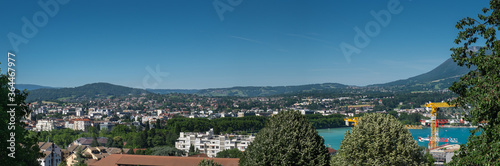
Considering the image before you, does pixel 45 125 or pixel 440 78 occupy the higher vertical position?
pixel 440 78

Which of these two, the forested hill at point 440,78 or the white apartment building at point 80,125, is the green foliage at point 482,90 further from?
the forested hill at point 440,78

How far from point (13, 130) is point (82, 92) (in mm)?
149699

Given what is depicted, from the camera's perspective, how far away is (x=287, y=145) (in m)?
6.50

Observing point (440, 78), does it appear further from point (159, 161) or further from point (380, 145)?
point (380, 145)

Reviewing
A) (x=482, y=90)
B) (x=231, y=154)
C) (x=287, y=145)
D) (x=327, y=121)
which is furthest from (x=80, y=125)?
(x=482, y=90)

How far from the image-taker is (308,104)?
10088cm

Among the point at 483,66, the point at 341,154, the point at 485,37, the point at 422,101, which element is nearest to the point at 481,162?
the point at 483,66

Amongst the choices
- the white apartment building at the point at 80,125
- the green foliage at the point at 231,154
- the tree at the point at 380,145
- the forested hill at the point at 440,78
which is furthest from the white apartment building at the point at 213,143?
the forested hill at the point at 440,78

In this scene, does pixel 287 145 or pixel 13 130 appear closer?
pixel 13 130

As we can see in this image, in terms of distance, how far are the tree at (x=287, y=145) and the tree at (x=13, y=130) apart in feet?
10.4

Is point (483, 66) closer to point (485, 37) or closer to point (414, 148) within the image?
point (485, 37)

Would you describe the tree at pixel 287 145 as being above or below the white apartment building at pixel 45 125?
above

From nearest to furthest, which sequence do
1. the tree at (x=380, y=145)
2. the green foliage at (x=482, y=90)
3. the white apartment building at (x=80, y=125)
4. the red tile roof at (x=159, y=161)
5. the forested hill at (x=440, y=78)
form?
→ the green foliage at (x=482, y=90)
the tree at (x=380, y=145)
the red tile roof at (x=159, y=161)
the white apartment building at (x=80, y=125)
the forested hill at (x=440, y=78)

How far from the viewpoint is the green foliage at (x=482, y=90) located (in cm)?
288
